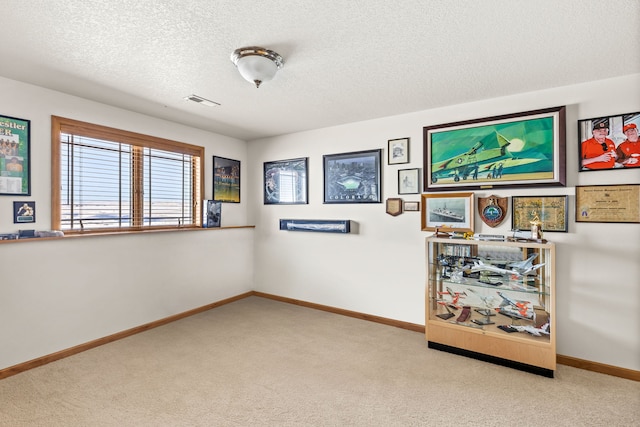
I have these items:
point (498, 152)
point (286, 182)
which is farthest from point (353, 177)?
point (498, 152)

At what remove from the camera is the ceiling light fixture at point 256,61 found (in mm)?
2133

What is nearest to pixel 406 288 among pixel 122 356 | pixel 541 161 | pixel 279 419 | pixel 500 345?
pixel 500 345

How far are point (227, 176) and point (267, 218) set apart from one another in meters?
0.87

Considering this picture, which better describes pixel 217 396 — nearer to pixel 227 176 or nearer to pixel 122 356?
pixel 122 356

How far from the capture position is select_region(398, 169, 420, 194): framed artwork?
3523 millimetres

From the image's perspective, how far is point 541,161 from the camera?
2855mm

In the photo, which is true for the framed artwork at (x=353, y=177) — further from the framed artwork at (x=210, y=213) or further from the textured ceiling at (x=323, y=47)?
the framed artwork at (x=210, y=213)

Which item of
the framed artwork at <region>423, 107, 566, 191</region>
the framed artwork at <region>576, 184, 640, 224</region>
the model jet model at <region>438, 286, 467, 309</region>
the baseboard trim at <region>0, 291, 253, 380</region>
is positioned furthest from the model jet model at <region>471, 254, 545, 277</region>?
the baseboard trim at <region>0, 291, 253, 380</region>

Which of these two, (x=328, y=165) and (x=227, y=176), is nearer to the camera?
(x=328, y=165)

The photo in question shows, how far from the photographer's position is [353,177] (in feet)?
13.1

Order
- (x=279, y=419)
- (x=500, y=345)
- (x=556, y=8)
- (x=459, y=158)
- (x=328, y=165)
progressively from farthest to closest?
(x=328, y=165) → (x=459, y=158) → (x=500, y=345) → (x=279, y=419) → (x=556, y=8)

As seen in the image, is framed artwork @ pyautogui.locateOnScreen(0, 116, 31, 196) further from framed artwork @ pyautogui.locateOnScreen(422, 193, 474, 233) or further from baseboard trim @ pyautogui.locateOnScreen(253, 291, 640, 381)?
framed artwork @ pyautogui.locateOnScreen(422, 193, 474, 233)

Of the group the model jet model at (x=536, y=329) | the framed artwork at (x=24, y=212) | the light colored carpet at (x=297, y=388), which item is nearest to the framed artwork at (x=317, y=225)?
the light colored carpet at (x=297, y=388)

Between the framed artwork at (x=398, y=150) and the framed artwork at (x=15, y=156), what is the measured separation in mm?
3534
